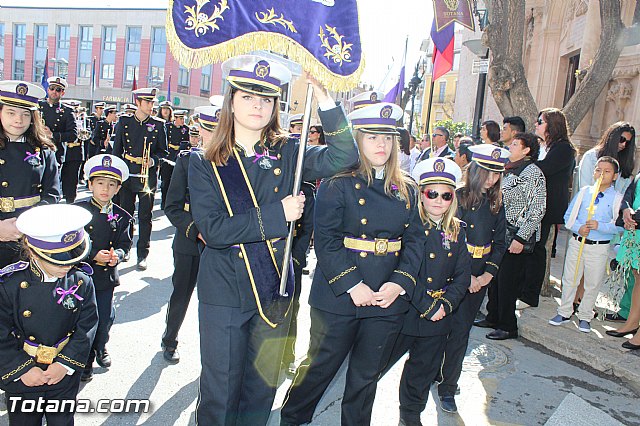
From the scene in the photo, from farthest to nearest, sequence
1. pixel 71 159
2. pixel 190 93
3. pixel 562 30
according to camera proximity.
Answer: pixel 190 93
pixel 562 30
pixel 71 159

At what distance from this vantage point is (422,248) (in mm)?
3838

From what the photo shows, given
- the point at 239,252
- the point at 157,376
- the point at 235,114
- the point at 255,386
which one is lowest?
the point at 157,376

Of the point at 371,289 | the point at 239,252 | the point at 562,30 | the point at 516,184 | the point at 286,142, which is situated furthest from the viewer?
the point at 562,30

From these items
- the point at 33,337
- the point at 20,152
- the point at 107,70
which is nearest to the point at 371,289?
the point at 33,337

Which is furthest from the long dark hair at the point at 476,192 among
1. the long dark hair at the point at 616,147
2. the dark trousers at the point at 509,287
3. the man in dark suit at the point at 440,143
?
the man in dark suit at the point at 440,143

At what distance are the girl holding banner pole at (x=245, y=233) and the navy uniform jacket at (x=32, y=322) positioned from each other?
0.79m

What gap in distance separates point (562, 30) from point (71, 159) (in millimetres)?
13140

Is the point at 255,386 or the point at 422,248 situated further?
the point at 422,248

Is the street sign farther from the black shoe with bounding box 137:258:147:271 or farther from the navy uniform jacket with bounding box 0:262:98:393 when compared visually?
the navy uniform jacket with bounding box 0:262:98:393

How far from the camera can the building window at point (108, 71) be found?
5375cm

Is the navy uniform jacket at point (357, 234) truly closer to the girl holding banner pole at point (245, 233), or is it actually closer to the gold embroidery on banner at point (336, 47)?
the girl holding banner pole at point (245, 233)

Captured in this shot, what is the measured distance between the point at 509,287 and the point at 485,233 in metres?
1.60

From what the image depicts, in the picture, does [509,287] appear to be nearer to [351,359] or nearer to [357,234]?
[351,359]

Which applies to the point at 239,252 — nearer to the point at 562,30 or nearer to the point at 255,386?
the point at 255,386
